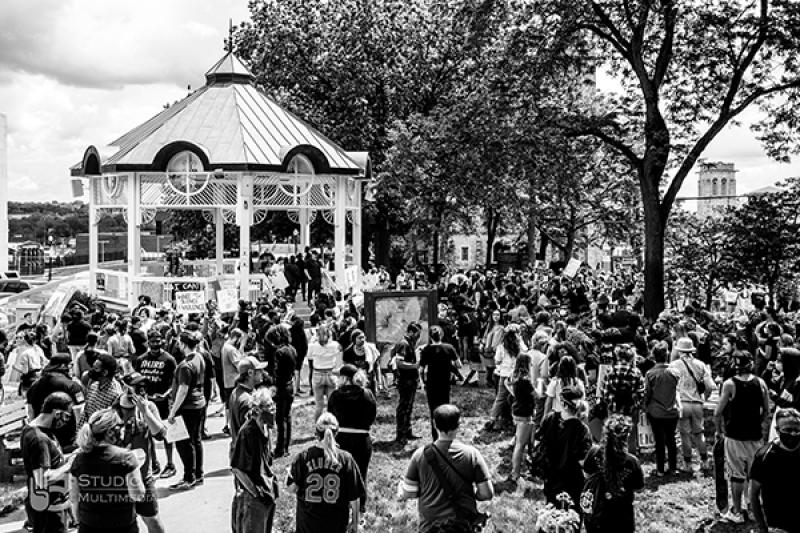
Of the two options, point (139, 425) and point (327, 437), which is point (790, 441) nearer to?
point (327, 437)

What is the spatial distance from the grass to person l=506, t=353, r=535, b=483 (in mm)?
316

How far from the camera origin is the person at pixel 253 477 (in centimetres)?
673

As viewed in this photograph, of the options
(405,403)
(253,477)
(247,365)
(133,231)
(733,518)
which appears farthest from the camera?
(133,231)

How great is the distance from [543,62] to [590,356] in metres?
11.4

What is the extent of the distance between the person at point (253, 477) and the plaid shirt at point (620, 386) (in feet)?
13.9

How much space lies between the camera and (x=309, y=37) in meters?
37.2

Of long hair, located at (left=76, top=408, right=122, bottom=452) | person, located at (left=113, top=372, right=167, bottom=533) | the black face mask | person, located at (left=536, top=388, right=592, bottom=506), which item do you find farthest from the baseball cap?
the black face mask

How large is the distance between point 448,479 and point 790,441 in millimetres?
2778

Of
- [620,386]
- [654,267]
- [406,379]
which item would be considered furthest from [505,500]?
[654,267]


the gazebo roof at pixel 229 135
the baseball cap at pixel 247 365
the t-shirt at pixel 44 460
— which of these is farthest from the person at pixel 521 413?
the gazebo roof at pixel 229 135

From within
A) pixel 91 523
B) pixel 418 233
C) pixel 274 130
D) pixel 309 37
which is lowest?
pixel 91 523

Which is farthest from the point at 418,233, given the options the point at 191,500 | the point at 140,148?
the point at 191,500

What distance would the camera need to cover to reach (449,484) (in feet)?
19.4

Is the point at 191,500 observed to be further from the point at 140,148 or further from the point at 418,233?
the point at 418,233
